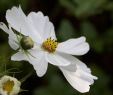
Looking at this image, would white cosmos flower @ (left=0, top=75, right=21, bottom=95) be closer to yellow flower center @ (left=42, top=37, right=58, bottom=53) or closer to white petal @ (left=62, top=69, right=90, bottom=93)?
white petal @ (left=62, top=69, right=90, bottom=93)

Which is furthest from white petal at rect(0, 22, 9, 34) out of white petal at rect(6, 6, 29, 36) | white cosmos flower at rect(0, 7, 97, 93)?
white petal at rect(6, 6, 29, 36)

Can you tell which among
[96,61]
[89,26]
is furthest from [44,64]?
[96,61]

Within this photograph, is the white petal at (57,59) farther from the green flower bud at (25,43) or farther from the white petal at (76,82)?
the green flower bud at (25,43)

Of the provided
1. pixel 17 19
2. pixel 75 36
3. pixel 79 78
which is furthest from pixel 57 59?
pixel 75 36

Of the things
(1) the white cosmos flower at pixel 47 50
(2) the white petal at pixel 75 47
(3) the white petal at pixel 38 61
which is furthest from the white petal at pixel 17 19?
(2) the white petal at pixel 75 47

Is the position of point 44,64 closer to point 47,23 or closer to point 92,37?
point 47,23

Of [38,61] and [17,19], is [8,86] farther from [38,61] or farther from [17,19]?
[17,19]
